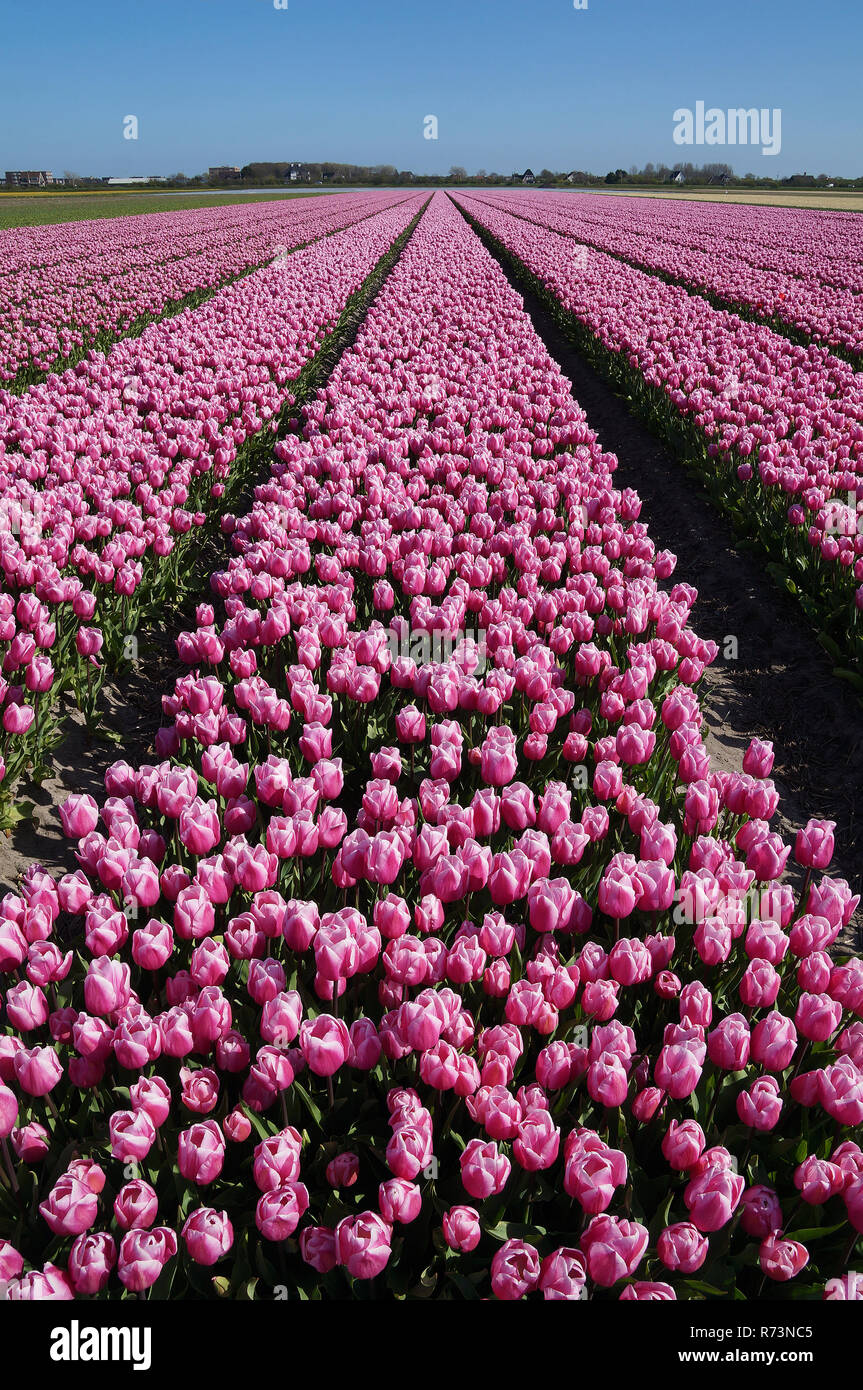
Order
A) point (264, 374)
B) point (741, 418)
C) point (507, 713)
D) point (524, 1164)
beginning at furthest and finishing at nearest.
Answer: point (264, 374) → point (741, 418) → point (507, 713) → point (524, 1164)

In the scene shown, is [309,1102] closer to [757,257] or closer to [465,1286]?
[465,1286]

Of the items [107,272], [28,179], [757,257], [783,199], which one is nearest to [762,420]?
[107,272]

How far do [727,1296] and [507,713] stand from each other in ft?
8.44

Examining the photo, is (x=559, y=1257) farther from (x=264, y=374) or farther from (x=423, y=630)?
(x=264, y=374)

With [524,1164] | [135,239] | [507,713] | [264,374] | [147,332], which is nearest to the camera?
[524,1164]

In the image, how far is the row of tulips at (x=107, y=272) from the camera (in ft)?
42.4

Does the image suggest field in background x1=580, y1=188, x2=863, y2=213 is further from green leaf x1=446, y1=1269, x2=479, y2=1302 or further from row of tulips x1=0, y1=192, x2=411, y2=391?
green leaf x1=446, y1=1269, x2=479, y2=1302

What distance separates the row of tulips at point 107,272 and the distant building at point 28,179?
287ft

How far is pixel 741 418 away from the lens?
9.39m

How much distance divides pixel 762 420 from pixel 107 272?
17.3m

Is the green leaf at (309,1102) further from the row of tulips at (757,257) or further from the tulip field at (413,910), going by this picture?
the row of tulips at (757,257)

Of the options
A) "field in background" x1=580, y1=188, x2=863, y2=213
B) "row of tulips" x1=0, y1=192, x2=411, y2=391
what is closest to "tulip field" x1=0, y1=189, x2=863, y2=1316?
"row of tulips" x1=0, y1=192, x2=411, y2=391

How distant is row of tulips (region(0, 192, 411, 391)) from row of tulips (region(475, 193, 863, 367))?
11.3 m
